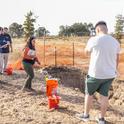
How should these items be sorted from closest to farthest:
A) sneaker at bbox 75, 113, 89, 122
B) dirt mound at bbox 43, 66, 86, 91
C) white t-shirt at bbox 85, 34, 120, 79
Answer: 1. white t-shirt at bbox 85, 34, 120, 79
2. sneaker at bbox 75, 113, 89, 122
3. dirt mound at bbox 43, 66, 86, 91

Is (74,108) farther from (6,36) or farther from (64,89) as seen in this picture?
(6,36)

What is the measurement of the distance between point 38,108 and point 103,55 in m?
2.67

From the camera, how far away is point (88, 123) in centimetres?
916

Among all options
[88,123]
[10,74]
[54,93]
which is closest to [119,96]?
[10,74]

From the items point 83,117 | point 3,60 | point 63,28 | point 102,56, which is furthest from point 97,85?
point 63,28

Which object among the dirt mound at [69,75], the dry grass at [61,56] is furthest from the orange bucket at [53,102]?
the dry grass at [61,56]

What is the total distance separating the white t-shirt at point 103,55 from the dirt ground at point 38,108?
1220 mm

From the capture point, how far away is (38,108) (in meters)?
10.5

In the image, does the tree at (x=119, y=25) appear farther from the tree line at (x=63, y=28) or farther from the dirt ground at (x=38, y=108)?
the dirt ground at (x=38, y=108)

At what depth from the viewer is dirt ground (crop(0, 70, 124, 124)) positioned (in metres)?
9.53

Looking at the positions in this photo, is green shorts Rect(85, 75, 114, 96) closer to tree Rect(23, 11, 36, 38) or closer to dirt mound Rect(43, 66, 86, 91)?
dirt mound Rect(43, 66, 86, 91)

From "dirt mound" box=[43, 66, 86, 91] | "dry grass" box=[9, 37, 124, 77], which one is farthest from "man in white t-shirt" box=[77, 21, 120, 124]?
"dry grass" box=[9, 37, 124, 77]

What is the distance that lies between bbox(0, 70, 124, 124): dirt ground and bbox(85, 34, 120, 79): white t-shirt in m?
1.22

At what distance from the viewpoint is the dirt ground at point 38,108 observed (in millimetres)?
9531
